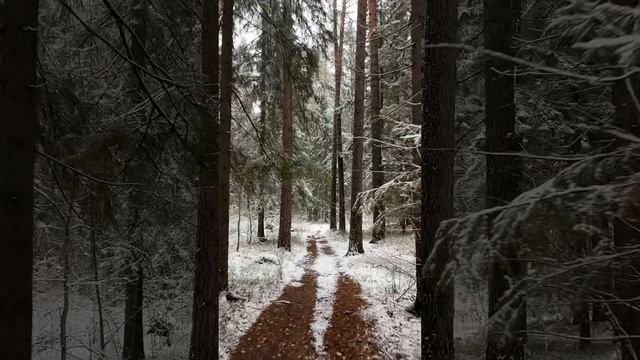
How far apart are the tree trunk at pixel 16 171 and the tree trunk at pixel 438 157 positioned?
4.06m

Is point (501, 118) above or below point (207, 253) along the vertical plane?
above

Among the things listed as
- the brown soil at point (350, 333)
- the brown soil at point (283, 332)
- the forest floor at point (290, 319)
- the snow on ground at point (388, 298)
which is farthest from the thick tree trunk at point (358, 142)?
the brown soil at point (350, 333)

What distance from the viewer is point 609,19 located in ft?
6.23

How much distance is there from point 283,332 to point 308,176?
3.78 metres

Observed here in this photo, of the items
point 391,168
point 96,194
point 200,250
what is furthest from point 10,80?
point 391,168

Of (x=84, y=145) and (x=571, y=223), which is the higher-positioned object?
(x=84, y=145)

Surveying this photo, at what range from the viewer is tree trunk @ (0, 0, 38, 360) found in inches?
124

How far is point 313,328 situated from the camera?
336 inches

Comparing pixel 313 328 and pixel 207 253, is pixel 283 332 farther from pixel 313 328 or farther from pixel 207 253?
pixel 207 253

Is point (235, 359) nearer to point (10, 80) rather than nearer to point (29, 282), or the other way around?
point (29, 282)

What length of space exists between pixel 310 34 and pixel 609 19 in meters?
9.16

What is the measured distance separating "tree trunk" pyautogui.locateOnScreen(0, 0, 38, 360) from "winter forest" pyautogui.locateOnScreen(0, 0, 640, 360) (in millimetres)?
15

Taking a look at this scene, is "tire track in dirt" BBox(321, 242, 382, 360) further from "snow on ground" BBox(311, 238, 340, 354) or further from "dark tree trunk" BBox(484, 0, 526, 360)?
"dark tree trunk" BBox(484, 0, 526, 360)

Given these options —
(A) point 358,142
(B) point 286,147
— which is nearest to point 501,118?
(A) point 358,142
